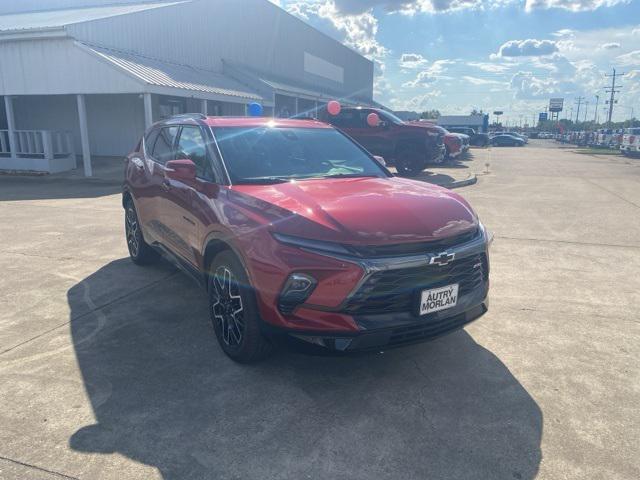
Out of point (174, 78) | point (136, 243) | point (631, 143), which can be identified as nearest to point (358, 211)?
point (136, 243)

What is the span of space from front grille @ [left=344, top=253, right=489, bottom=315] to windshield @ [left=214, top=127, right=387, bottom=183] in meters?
1.41

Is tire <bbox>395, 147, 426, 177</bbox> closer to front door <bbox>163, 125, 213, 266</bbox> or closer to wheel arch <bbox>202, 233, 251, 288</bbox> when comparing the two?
front door <bbox>163, 125, 213, 266</bbox>

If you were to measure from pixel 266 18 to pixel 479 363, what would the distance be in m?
32.5

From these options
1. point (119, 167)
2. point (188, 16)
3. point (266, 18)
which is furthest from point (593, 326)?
point (266, 18)

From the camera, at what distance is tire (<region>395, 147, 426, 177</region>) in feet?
49.8

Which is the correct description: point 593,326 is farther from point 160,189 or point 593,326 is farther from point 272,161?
point 160,189

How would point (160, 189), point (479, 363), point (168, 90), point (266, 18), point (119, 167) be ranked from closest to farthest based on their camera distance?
point (479, 363), point (160, 189), point (168, 90), point (119, 167), point (266, 18)

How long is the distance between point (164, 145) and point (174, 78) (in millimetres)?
13430

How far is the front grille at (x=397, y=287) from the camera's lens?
2998mm

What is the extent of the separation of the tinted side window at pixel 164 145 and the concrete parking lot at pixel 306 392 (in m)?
1.38

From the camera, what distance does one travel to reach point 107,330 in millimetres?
4262

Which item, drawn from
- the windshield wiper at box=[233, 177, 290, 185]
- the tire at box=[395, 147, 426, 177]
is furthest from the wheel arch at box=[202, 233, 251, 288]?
the tire at box=[395, 147, 426, 177]

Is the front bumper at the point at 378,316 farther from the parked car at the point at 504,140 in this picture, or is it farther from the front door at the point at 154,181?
the parked car at the point at 504,140

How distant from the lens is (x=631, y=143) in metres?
32.2
